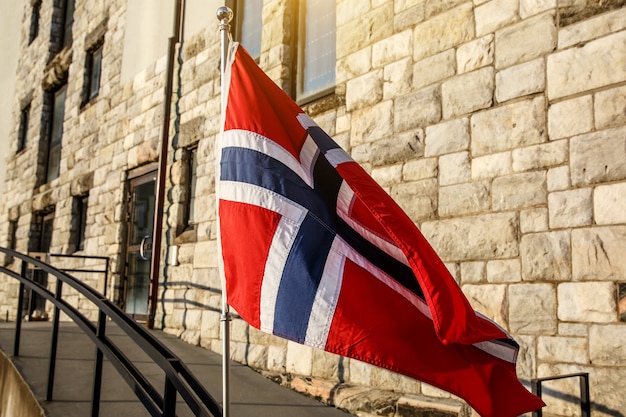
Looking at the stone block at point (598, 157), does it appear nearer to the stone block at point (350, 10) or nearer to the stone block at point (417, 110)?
the stone block at point (417, 110)

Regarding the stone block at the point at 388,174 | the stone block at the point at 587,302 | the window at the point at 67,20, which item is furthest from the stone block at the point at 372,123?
the window at the point at 67,20

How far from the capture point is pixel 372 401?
4531 mm

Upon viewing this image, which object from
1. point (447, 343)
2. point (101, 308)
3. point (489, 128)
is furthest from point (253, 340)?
point (447, 343)

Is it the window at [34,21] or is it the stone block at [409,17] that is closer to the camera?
the stone block at [409,17]

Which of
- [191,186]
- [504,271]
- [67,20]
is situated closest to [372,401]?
[504,271]

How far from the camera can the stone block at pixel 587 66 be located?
11.8 feet

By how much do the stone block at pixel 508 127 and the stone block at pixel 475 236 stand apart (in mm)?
483

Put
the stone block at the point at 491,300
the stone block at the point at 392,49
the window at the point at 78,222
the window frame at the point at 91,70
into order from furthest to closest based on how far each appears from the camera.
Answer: the window frame at the point at 91,70
the window at the point at 78,222
the stone block at the point at 392,49
the stone block at the point at 491,300

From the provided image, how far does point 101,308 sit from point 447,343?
7.08 ft

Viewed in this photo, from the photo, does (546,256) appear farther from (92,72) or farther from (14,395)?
(92,72)

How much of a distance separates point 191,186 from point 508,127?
461 cm

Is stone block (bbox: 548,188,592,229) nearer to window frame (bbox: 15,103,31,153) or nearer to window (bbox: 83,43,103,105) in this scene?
window (bbox: 83,43,103,105)

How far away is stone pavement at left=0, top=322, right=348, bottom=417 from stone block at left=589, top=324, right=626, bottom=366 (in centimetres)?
196

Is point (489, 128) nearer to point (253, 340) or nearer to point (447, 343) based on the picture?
point (447, 343)
